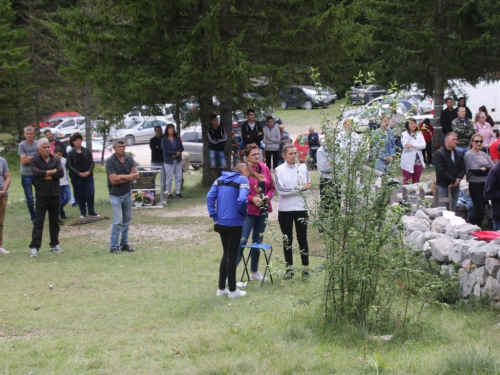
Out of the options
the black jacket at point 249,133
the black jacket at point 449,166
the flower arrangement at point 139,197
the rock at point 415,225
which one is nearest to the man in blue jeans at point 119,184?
the flower arrangement at point 139,197

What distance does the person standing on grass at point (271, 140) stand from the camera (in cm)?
1906

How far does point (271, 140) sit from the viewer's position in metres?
19.1

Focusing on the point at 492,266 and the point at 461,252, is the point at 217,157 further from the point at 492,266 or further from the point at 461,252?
the point at 492,266

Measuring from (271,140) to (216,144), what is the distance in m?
2.24

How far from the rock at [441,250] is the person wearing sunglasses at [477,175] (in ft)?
8.41

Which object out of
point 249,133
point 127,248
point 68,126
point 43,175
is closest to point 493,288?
point 127,248

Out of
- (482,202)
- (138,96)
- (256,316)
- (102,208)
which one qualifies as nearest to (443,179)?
(482,202)

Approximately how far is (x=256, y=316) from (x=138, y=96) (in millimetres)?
10086

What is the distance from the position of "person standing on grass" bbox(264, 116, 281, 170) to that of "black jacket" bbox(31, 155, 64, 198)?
344 inches

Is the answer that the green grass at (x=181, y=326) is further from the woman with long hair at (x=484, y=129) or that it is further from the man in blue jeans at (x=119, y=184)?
the woman with long hair at (x=484, y=129)

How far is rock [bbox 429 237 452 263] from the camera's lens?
317 inches

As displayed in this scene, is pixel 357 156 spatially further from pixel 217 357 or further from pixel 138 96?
pixel 138 96

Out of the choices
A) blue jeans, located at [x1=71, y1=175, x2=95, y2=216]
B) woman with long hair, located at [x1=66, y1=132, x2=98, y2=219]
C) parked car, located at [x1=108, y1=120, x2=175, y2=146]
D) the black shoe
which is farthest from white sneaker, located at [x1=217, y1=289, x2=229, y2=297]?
parked car, located at [x1=108, y1=120, x2=175, y2=146]

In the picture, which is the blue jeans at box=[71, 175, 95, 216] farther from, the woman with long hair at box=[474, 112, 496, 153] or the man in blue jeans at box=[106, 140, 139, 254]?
the woman with long hair at box=[474, 112, 496, 153]
